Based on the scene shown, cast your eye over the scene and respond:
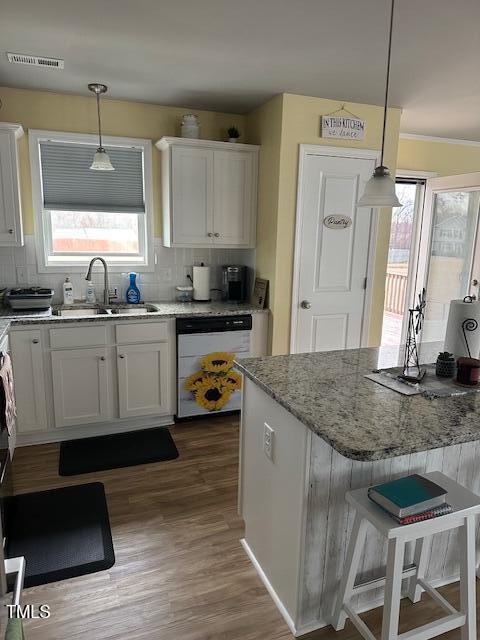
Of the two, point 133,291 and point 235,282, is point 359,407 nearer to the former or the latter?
point 235,282

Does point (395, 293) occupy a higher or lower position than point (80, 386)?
higher

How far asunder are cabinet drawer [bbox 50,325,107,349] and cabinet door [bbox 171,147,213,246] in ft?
3.19

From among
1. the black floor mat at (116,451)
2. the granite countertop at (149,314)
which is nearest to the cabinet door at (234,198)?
the granite countertop at (149,314)

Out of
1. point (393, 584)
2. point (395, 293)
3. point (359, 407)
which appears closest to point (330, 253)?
point (359, 407)

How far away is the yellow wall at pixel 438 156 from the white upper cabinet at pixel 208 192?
6.18ft

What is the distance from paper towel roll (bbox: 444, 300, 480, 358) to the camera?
193 cm

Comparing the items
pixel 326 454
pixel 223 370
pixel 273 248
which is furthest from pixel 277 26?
pixel 223 370

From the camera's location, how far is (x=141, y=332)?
336 centimetres

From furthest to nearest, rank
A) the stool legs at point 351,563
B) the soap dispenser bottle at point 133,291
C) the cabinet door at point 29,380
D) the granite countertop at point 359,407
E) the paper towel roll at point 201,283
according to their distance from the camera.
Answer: the paper towel roll at point 201,283 < the soap dispenser bottle at point 133,291 < the cabinet door at point 29,380 < the stool legs at point 351,563 < the granite countertop at point 359,407

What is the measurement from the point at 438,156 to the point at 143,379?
3.87m

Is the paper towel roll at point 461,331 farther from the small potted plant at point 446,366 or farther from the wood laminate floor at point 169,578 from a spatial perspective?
the wood laminate floor at point 169,578

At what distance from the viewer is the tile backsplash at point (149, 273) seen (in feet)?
11.7

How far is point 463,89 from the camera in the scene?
10.5 ft

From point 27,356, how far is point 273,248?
6.48ft
